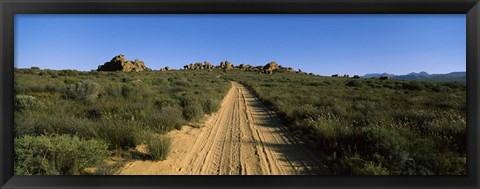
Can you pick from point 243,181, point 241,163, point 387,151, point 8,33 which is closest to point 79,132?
point 8,33

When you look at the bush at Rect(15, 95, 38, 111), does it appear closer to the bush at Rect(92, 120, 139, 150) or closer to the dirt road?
the bush at Rect(92, 120, 139, 150)

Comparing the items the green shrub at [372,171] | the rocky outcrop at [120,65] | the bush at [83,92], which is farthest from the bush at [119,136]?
the rocky outcrop at [120,65]

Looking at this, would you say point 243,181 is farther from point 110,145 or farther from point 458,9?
point 458,9

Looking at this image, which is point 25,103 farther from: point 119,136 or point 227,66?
point 227,66

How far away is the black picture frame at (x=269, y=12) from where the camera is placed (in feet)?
8.85

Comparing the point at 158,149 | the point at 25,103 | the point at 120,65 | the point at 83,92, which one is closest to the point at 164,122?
the point at 158,149

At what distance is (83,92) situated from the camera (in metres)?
7.55

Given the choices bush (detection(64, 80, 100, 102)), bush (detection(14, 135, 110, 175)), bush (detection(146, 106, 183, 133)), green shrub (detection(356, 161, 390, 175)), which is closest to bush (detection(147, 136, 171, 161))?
bush (detection(14, 135, 110, 175))

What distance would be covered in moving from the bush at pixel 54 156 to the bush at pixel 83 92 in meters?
4.35

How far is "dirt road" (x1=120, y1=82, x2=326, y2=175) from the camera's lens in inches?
131

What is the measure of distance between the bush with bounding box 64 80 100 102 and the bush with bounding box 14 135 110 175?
435cm

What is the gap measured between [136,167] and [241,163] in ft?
4.60

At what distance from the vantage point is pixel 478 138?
2.75 metres

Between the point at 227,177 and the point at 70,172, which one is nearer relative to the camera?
the point at 227,177
